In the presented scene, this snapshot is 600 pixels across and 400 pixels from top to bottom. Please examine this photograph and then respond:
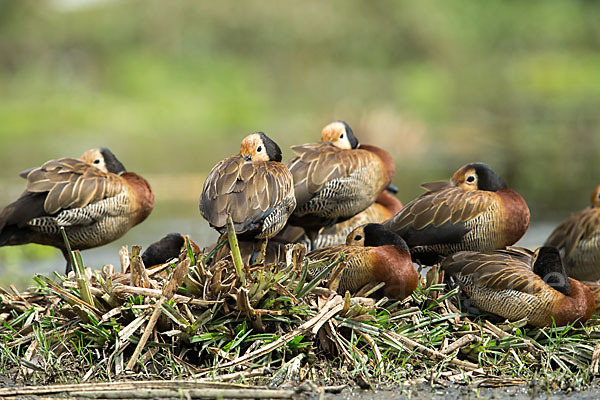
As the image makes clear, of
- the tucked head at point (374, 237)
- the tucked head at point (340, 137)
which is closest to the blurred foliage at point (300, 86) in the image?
the tucked head at point (340, 137)

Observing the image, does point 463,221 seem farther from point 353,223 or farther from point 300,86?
point 300,86

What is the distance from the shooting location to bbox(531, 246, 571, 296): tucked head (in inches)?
215

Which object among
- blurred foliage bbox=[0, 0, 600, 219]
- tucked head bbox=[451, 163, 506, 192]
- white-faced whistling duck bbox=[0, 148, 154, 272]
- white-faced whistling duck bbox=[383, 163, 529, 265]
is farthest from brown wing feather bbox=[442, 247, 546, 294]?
blurred foliage bbox=[0, 0, 600, 219]

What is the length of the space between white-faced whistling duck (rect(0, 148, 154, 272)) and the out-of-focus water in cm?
139

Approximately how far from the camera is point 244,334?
4.95 meters

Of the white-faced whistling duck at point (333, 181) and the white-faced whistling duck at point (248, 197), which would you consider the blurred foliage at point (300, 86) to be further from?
the white-faced whistling duck at point (248, 197)

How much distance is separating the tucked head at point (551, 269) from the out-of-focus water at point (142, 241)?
463 cm

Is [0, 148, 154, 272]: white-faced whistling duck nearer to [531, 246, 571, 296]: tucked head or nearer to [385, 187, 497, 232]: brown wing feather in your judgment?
[385, 187, 497, 232]: brown wing feather

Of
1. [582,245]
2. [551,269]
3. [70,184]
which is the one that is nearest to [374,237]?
[551,269]

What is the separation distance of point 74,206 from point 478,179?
3.12 meters

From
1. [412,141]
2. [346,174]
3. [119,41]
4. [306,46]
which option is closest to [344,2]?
[306,46]

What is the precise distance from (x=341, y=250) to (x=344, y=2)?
32.8 metres

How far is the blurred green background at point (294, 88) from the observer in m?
20.1

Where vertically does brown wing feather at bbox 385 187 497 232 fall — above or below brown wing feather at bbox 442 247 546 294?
above
